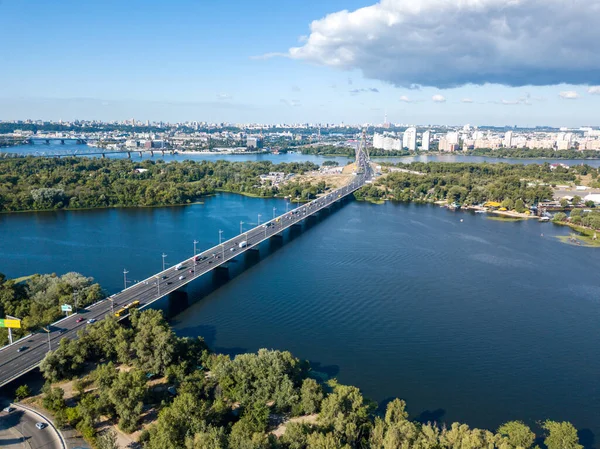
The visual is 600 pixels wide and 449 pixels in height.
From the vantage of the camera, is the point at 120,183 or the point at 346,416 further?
the point at 120,183

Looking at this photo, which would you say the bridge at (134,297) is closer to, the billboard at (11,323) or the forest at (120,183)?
the billboard at (11,323)

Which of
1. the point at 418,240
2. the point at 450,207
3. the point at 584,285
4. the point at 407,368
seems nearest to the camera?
the point at 407,368

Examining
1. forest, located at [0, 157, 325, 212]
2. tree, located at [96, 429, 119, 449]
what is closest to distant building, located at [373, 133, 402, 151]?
forest, located at [0, 157, 325, 212]

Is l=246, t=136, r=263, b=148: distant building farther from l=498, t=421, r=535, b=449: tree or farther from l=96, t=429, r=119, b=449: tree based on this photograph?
l=498, t=421, r=535, b=449: tree

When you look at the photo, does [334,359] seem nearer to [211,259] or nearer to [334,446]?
[334,446]

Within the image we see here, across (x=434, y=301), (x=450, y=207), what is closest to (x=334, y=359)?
(x=434, y=301)

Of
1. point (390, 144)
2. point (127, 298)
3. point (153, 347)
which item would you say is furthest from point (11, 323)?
point (390, 144)

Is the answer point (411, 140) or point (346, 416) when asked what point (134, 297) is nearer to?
point (346, 416)
